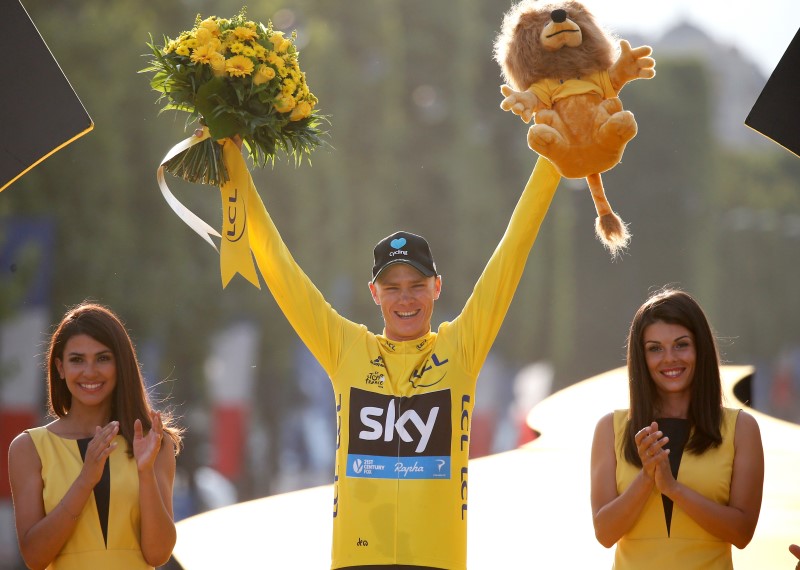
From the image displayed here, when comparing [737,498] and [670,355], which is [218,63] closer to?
[670,355]

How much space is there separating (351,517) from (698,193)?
92.7ft

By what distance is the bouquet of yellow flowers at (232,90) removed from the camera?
4.57 meters

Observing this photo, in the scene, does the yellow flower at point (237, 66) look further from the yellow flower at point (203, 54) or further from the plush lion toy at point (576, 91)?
the plush lion toy at point (576, 91)

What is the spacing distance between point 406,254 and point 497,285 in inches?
13.6

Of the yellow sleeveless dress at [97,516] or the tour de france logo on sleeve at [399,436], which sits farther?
the tour de france logo on sleeve at [399,436]

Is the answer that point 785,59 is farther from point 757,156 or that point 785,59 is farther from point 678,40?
point 678,40

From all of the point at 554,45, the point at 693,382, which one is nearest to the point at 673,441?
the point at 693,382

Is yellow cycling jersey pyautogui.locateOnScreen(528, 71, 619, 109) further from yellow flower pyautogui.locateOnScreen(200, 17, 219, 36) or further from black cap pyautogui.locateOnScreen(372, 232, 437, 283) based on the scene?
yellow flower pyautogui.locateOnScreen(200, 17, 219, 36)

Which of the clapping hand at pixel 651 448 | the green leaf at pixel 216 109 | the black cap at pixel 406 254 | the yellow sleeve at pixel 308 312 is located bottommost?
the clapping hand at pixel 651 448

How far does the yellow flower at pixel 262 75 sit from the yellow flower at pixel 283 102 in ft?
0.26

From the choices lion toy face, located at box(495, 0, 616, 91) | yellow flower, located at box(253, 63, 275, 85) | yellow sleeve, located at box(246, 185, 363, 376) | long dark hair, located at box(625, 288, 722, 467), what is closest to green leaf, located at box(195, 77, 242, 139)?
yellow flower, located at box(253, 63, 275, 85)

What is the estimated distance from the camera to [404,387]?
441 cm

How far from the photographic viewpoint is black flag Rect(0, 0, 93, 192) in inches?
163

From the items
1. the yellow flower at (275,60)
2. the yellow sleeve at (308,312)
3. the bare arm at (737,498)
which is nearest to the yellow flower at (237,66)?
the yellow flower at (275,60)
